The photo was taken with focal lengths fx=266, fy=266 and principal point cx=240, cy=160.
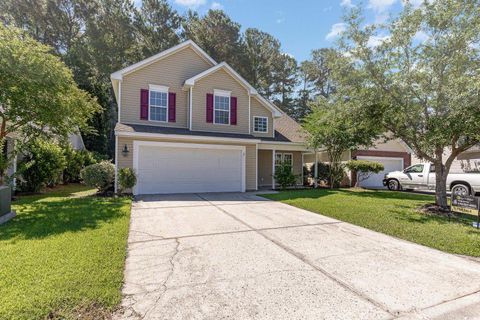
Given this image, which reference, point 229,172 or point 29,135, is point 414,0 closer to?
point 229,172

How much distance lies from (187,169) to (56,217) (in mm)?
6374

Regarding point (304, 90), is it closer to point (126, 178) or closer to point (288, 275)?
point (126, 178)

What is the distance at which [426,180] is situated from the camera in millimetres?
14148

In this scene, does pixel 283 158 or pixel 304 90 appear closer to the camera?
pixel 283 158

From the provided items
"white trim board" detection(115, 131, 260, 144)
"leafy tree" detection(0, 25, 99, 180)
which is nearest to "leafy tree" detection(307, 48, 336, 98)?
"white trim board" detection(115, 131, 260, 144)

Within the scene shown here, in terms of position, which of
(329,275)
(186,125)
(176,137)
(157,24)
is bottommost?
(329,275)

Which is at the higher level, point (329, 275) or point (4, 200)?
point (4, 200)

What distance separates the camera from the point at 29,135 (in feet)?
33.5

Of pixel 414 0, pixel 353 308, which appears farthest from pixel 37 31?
pixel 353 308

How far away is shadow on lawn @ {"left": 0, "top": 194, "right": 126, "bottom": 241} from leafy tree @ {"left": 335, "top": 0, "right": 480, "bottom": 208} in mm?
8779

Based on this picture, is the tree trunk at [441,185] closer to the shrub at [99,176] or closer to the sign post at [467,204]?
the sign post at [467,204]

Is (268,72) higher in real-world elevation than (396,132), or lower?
higher

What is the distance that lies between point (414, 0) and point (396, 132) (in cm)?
408

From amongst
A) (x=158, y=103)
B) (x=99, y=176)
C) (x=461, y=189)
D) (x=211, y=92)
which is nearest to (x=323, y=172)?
(x=461, y=189)
